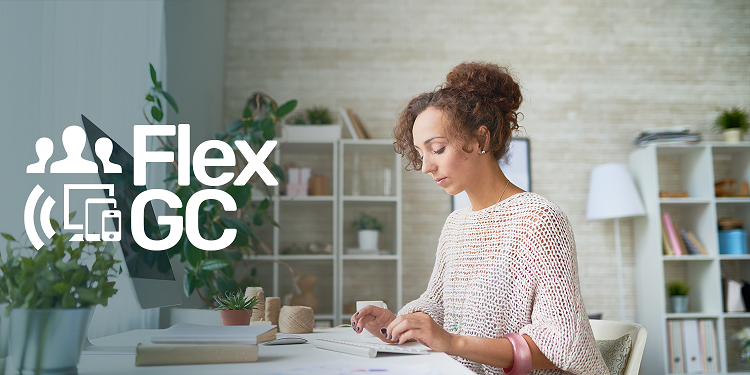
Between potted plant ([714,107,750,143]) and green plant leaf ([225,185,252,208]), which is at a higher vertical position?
potted plant ([714,107,750,143])

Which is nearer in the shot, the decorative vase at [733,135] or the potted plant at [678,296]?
the potted plant at [678,296]

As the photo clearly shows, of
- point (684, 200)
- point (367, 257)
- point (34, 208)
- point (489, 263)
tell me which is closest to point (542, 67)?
point (684, 200)

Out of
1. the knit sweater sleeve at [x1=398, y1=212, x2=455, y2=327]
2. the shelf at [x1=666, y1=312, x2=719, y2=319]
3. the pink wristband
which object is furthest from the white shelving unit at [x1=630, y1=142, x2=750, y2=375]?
the pink wristband

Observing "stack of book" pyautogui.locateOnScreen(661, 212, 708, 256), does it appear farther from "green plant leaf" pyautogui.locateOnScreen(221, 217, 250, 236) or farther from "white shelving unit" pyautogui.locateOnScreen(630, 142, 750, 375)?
"green plant leaf" pyautogui.locateOnScreen(221, 217, 250, 236)

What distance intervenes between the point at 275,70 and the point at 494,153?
271cm

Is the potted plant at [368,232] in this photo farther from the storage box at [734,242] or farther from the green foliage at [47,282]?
the green foliage at [47,282]

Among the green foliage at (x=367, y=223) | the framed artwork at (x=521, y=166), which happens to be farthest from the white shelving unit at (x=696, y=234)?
the green foliage at (x=367, y=223)

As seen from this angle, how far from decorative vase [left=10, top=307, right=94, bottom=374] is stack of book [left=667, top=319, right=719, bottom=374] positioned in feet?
12.0

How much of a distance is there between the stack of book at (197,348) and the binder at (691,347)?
11.2ft

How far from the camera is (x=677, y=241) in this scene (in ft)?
11.6

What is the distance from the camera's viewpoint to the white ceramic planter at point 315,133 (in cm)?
340

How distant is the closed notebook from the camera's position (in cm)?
90

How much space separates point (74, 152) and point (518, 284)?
1490mm

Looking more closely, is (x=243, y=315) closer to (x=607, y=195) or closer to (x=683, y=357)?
(x=607, y=195)
